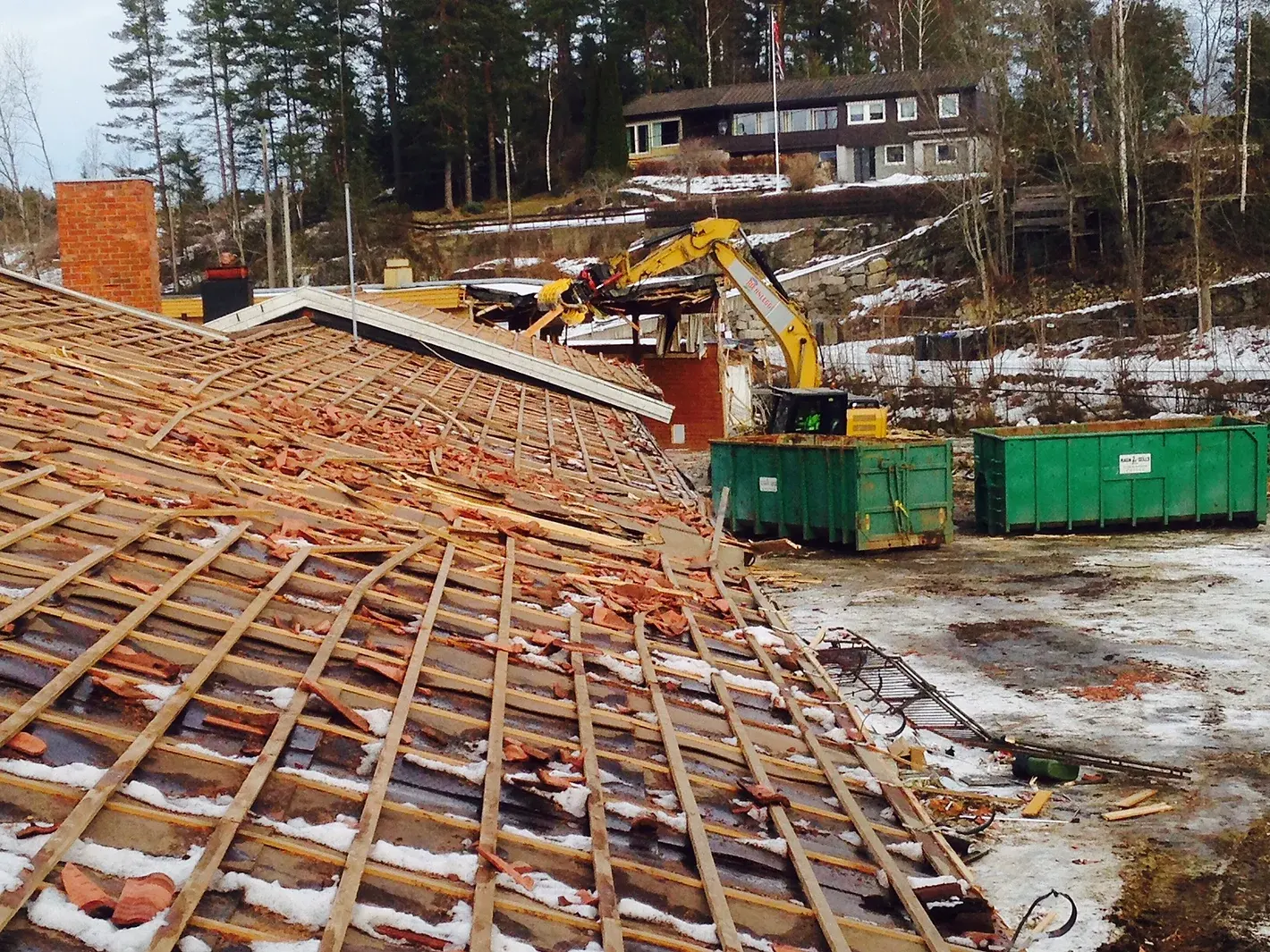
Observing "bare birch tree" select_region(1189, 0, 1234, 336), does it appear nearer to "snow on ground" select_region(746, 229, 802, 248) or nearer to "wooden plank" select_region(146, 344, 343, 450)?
"snow on ground" select_region(746, 229, 802, 248)

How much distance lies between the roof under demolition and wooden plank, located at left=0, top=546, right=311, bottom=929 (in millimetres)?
11

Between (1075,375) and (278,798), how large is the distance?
1577 inches

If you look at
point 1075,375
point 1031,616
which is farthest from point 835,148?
point 1031,616

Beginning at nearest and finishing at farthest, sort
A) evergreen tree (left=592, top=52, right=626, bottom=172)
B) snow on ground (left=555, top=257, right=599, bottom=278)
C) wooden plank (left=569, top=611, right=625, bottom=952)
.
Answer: wooden plank (left=569, top=611, right=625, bottom=952), snow on ground (left=555, top=257, right=599, bottom=278), evergreen tree (left=592, top=52, right=626, bottom=172)

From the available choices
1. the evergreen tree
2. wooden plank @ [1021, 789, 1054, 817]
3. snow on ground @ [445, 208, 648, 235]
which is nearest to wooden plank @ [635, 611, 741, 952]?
wooden plank @ [1021, 789, 1054, 817]

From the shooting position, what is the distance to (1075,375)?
4075cm

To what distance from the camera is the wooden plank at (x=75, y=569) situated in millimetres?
4530

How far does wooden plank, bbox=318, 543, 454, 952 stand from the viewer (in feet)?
10.7

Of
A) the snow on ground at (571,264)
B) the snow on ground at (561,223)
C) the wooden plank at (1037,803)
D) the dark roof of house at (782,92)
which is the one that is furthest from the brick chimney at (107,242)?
the dark roof of house at (782,92)

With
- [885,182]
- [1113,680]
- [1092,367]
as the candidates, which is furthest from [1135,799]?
[885,182]

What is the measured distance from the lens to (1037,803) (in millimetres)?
11641

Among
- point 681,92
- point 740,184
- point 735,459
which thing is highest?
point 681,92

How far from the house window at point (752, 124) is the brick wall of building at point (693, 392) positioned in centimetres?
3644

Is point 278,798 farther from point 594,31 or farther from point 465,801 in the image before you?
point 594,31
